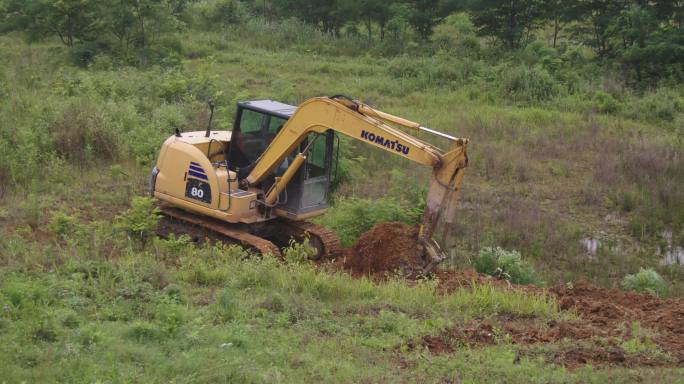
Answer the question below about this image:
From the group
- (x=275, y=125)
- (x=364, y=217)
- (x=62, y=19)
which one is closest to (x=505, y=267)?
(x=364, y=217)

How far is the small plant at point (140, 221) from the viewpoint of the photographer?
12094 millimetres

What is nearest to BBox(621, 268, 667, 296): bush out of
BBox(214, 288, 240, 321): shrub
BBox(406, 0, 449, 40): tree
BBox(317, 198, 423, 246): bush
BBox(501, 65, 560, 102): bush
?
BBox(317, 198, 423, 246): bush

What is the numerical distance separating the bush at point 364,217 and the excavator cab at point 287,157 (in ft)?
2.58

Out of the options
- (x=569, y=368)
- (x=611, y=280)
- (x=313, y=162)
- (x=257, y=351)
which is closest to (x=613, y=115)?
(x=611, y=280)

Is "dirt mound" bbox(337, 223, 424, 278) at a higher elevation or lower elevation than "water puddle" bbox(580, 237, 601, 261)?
higher

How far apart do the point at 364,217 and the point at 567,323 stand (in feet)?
16.0

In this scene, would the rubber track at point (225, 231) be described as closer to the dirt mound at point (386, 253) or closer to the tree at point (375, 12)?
the dirt mound at point (386, 253)

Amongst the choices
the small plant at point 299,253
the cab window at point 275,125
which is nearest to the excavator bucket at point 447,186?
the small plant at point 299,253

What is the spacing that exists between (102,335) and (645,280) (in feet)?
25.9

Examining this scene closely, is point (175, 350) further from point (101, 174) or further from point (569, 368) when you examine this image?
point (101, 174)

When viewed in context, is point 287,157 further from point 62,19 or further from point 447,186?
point 62,19

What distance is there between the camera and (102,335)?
24.5ft

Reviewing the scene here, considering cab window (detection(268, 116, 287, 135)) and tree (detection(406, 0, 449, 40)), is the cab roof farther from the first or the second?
tree (detection(406, 0, 449, 40))

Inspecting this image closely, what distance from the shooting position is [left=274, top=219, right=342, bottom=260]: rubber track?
12547 mm
